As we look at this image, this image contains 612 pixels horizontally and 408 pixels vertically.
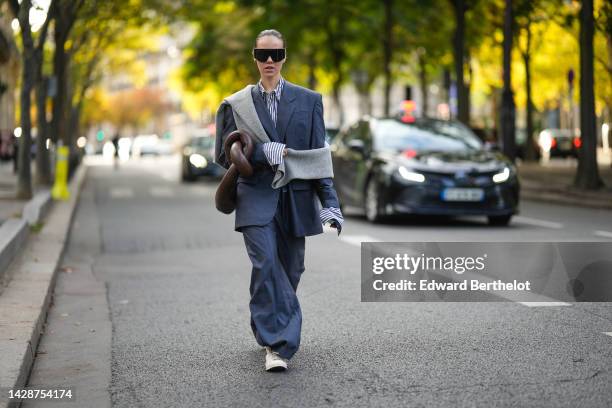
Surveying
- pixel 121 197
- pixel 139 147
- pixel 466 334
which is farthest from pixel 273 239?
pixel 139 147

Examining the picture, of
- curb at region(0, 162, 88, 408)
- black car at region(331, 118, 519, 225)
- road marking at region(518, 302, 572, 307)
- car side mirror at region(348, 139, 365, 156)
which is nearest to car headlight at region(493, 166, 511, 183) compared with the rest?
black car at region(331, 118, 519, 225)

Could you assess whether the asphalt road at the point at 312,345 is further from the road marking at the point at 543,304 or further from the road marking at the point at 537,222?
the road marking at the point at 537,222

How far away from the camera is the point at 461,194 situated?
609 inches

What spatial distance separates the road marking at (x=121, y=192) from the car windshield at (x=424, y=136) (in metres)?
10.7

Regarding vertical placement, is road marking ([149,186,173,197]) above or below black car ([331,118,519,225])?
below

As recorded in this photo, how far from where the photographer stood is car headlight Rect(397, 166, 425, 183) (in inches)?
614

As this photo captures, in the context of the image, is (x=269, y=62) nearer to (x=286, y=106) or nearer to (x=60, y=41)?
(x=286, y=106)

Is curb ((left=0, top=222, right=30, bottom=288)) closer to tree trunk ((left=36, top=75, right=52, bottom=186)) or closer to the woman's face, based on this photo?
the woman's face

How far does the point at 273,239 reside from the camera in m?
6.33

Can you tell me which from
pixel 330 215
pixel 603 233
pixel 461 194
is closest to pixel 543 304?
pixel 330 215

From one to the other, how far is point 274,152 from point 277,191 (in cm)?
24

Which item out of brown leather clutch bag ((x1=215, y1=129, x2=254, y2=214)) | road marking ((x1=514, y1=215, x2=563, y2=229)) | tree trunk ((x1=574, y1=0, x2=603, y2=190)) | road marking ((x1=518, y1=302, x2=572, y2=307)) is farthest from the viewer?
tree trunk ((x1=574, y1=0, x2=603, y2=190))

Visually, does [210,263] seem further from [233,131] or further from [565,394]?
[565,394]

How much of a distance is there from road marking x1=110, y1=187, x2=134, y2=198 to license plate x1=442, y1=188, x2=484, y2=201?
12.3 meters
